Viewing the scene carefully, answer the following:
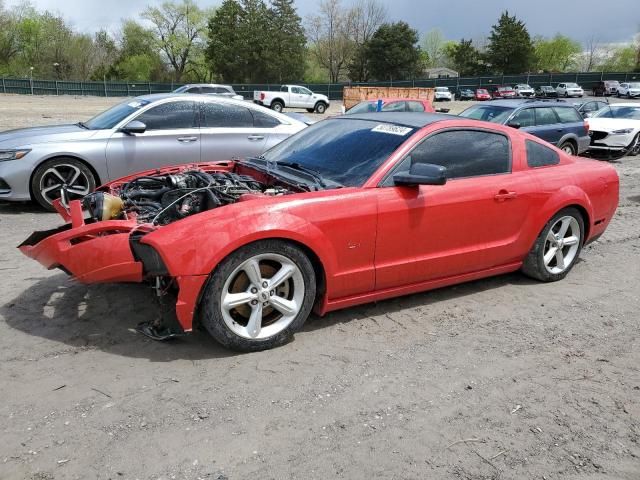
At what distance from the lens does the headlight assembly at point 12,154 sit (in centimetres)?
691

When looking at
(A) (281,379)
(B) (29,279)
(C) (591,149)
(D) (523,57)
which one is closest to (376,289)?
(A) (281,379)

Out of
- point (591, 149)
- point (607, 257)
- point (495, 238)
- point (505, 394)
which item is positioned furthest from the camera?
point (591, 149)

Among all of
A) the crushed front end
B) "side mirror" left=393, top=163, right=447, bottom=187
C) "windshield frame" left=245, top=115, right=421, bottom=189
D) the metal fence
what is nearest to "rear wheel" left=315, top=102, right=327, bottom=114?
the metal fence

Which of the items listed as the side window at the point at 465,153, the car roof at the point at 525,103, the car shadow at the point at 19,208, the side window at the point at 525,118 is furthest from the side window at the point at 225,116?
the car roof at the point at 525,103

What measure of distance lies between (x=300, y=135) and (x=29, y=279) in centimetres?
265

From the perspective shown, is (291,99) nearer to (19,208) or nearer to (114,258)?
(19,208)

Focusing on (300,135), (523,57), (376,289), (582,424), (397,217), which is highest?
(523,57)

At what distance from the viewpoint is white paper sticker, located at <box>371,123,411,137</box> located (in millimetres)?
4354

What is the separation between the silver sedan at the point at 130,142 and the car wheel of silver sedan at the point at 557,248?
14.8ft

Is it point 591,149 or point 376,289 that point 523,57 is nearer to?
point 591,149

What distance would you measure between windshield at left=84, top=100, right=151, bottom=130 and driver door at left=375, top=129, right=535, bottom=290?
15.9 feet

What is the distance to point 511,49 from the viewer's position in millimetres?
78000

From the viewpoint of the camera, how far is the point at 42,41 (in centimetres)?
7550

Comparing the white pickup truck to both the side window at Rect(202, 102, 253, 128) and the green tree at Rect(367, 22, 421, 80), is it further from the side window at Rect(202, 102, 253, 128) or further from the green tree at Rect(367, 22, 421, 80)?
the green tree at Rect(367, 22, 421, 80)
